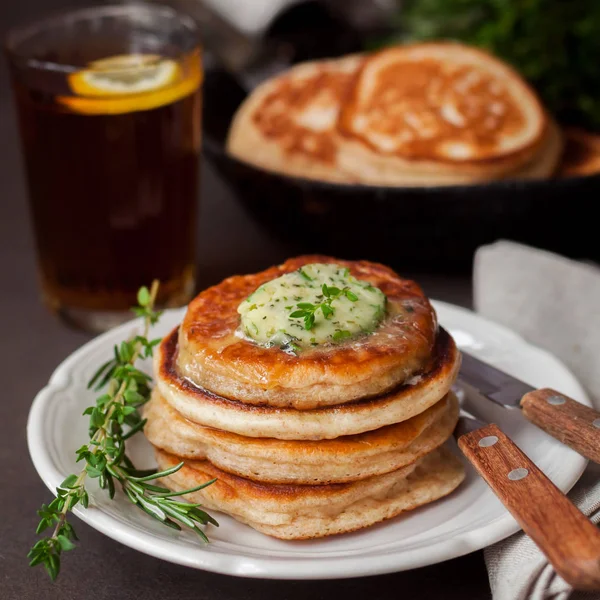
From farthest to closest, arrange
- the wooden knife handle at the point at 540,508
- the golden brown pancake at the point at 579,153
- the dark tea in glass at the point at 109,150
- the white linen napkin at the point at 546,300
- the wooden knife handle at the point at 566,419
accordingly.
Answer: the golden brown pancake at the point at 579,153 < the dark tea in glass at the point at 109,150 < the white linen napkin at the point at 546,300 < the wooden knife handle at the point at 566,419 < the wooden knife handle at the point at 540,508

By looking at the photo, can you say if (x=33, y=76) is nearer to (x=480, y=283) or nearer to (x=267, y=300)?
(x=267, y=300)

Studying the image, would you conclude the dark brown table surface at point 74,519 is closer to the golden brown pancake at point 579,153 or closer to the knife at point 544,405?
the knife at point 544,405

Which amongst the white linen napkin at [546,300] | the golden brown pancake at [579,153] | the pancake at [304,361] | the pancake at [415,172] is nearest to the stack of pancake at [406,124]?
the pancake at [415,172]

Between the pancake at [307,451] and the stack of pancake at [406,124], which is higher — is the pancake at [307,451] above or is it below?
above

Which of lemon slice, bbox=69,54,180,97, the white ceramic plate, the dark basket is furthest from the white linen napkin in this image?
lemon slice, bbox=69,54,180,97

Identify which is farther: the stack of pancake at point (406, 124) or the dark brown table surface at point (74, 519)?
the stack of pancake at point (406, 124)

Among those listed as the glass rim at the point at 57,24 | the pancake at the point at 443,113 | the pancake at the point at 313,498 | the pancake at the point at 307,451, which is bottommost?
the pancake at the point at 443,113

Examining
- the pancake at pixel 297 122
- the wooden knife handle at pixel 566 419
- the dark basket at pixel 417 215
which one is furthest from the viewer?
the pancake at pixel 297 122

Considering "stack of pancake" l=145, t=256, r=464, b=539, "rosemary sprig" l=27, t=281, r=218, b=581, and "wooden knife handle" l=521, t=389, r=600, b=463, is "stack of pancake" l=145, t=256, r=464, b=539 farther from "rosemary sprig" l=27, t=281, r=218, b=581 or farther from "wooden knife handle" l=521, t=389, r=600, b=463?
"wooden knife handle" l=521, t=389, r=600, b=463
